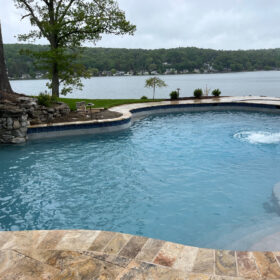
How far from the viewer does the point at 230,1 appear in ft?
55.0

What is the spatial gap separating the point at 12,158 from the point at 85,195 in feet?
13.0

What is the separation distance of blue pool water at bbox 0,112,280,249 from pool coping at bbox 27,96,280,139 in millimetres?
627

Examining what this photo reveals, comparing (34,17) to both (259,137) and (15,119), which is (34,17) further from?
(259,137)

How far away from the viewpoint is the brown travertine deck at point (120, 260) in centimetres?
274

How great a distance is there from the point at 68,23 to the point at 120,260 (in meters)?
17.2

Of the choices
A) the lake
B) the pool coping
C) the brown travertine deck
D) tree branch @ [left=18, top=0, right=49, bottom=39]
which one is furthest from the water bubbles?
the lake

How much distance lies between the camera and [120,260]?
298 centimetres

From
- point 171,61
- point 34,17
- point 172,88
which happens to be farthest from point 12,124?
point 171,61

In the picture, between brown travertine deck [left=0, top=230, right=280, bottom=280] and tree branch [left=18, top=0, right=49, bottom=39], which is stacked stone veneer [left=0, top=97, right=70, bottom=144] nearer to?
brown travertine deck [left=0, top=230, right=280, bottom=280]

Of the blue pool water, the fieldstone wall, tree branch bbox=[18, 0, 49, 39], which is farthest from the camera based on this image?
tree branch bbox=[18, 0, 49, 39]

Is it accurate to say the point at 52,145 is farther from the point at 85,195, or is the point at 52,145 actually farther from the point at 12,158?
the point at 85,195

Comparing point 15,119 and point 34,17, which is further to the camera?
point 34,17

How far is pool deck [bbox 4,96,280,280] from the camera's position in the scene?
2.74 meters

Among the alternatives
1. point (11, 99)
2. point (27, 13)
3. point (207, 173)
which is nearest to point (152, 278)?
point (207, 173)
